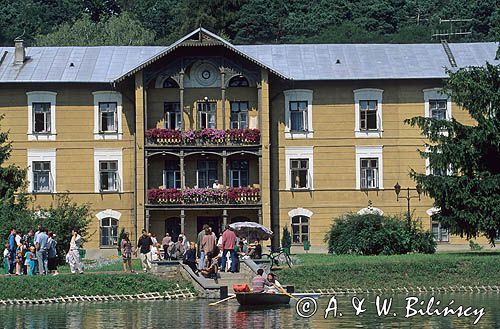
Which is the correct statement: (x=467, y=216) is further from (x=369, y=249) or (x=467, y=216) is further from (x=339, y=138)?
(x=339, y=138)

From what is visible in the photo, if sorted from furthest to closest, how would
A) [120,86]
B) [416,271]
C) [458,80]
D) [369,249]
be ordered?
[120,86] < [369,249] < [458,80] < [416,271]

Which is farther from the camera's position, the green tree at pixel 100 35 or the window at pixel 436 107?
the green tree at pixel 100 35

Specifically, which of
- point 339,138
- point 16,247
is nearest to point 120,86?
point 339,138

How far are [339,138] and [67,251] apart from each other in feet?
58.5

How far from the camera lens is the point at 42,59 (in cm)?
6438

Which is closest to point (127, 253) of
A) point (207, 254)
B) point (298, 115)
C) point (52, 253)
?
point (52, 253)

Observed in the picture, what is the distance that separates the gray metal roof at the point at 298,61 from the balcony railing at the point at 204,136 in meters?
3.15

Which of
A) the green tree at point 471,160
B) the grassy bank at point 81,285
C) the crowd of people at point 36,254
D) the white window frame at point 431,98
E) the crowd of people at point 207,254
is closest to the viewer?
the grassy bank at point 81,285

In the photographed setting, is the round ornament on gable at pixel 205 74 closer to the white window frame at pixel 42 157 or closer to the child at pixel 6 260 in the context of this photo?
the white window frame at pixel 42 157

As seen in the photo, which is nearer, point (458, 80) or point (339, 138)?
point (458, 80)

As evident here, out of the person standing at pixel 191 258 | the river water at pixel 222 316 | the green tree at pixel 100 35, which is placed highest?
the green tree at pixel 100 35

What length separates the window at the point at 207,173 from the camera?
206 feet

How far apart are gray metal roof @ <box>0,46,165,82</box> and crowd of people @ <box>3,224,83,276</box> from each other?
17528 mm

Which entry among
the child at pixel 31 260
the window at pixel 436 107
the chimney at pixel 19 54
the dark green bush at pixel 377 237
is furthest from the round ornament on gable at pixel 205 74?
the child at pixel 31 260
